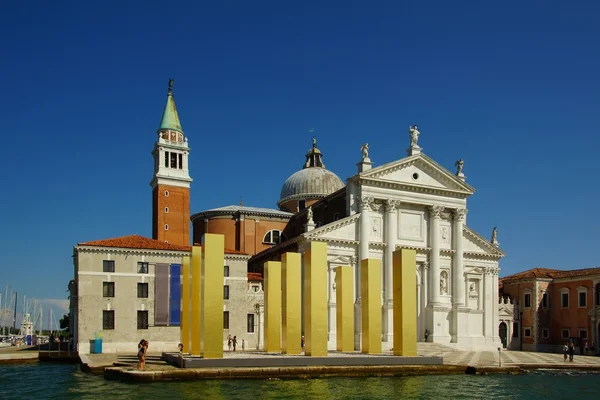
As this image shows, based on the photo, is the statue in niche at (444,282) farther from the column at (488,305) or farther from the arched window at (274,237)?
the arched window at (274,237)

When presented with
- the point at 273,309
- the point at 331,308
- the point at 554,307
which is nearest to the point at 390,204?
the point at 331,308

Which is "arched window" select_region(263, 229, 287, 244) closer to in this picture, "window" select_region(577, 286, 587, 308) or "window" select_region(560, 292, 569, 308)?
"window" select_region(560, 292, 569, 308)

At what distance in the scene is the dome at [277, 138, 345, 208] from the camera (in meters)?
61.9

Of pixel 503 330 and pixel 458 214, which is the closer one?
pixel 458 214

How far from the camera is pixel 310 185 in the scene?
62219 mm

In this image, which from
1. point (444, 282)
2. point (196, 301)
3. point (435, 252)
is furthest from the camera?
point (444, 282)

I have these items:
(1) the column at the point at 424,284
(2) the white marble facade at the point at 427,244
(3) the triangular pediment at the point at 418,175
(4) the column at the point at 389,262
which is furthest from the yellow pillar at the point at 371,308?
(1) the column at the point at 424,284

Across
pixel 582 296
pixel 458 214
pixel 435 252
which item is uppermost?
pixel 458 214

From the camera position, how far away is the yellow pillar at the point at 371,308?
3178 centimetres

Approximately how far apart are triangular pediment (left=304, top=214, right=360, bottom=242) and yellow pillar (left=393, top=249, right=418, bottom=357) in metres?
11.5

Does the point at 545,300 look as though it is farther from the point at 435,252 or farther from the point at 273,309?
the point at 273,309

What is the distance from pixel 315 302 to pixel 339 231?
1418 centimetres

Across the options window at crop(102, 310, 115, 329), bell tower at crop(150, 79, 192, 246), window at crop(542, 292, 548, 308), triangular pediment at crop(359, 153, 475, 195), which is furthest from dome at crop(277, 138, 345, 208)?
window at crop(102, 310, 115, 329)

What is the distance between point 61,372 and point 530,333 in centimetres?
3583
